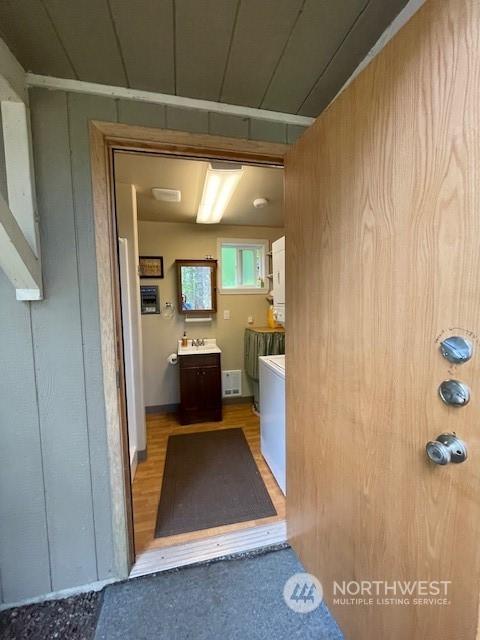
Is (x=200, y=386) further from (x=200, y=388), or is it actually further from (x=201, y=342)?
(x=201, y=342)

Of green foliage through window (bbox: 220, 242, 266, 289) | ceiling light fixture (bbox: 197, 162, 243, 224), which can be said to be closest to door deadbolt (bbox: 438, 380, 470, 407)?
ceiling light fixture (bbox: 197, 162, 243, 224)

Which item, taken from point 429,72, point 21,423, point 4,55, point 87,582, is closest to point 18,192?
point 4,55

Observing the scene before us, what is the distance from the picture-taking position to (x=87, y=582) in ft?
4.04

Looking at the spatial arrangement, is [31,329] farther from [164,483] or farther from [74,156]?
[164,483]

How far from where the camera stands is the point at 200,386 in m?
2.94

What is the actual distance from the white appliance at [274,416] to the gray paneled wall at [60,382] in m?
1.07

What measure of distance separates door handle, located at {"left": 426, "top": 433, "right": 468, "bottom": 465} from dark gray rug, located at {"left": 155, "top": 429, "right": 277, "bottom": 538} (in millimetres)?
1397

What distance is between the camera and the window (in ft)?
11.2

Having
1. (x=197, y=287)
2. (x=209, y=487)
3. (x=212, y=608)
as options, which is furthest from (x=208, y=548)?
(x=197, y=287)

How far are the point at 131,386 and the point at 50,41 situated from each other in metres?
1.93

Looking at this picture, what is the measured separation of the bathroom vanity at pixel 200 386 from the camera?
9.53 feet

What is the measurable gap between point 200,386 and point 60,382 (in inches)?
73.9

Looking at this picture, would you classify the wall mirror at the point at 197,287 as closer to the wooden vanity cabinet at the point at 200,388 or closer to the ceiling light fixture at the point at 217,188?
the ceiling light fixture at the point at 217,188

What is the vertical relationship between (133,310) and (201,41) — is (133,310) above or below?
below
